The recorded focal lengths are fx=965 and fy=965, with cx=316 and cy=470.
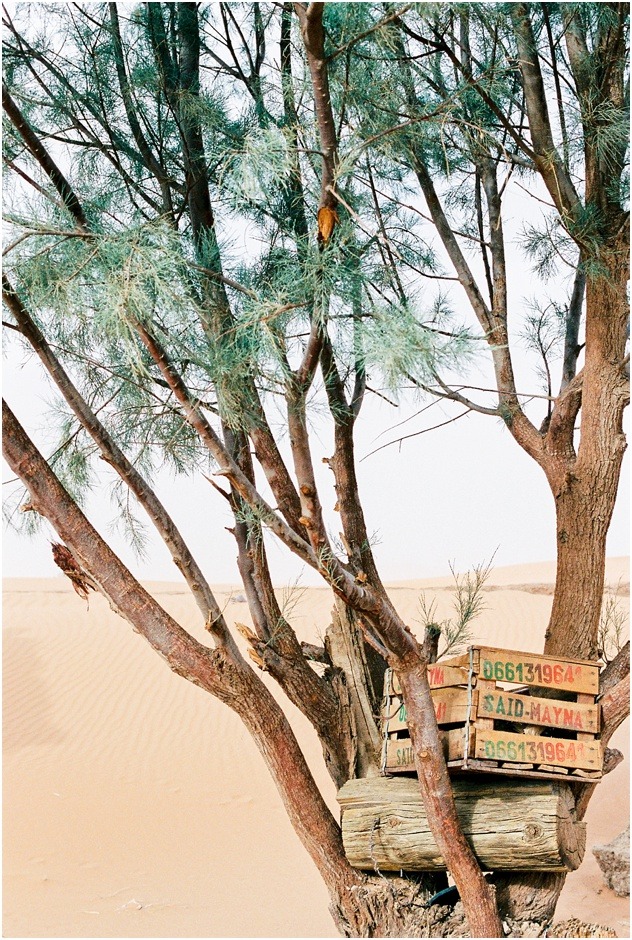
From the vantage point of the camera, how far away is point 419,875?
375 cm

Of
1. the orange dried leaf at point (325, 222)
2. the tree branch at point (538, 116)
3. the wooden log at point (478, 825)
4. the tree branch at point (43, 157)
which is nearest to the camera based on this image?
the orange dried leaf at point (325, 222)

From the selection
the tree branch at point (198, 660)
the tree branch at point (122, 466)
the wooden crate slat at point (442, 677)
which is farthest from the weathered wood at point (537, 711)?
the tree branch at point (122, 466)

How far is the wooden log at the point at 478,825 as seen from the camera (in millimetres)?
3344

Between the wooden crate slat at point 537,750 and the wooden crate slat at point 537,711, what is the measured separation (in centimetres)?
5

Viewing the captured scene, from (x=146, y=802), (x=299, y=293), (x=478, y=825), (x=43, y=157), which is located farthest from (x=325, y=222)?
(x=146, y=802)

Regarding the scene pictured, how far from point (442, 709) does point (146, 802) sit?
574cm

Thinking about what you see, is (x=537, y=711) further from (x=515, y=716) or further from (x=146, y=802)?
(x=146, y=802)

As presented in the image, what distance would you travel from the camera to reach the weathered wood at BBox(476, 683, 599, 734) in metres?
3.27

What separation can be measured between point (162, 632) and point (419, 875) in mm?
1398

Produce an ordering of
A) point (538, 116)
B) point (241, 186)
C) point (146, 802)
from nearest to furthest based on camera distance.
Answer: point (241, 186) → point (538, 116) → point (146, 802)

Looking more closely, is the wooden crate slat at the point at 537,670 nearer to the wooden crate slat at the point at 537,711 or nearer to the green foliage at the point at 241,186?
the wooden crate slat at the point at 537,711

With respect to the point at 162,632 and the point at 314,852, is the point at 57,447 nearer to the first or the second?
the point at 162,632

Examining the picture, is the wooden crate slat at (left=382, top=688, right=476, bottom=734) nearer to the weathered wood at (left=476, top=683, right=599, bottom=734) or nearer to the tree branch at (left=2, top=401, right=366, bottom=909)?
the weathered wood at (left=476, top=683, right=599, bottom=734)

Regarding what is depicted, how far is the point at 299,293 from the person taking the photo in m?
2.84
